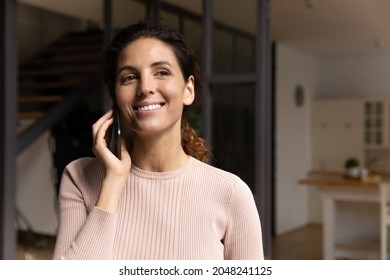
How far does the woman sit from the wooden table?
304 cm

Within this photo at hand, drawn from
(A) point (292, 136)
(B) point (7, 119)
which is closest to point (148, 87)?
(B) point (7, 119)

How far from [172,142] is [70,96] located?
9.51 ft

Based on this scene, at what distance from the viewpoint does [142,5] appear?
2164 millimetres

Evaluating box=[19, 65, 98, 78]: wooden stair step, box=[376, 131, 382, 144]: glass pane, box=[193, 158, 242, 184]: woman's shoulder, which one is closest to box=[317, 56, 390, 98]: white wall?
box=[376, 131, 382, 144]: glass pane

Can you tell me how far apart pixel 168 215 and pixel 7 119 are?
1.93 metres

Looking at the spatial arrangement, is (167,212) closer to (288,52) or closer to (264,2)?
(264,2)

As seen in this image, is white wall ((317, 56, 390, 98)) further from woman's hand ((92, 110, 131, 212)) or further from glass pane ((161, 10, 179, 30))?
woman's hand ((92, 110, 131, 212))

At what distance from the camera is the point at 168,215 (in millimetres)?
602

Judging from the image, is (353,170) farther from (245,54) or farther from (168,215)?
(168,215)

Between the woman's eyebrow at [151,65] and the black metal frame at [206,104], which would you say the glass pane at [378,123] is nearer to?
the black metal frame at [206,104]

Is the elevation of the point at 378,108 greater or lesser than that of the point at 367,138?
greater

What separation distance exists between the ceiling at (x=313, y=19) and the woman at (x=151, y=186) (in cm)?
135

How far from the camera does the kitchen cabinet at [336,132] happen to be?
5598mm

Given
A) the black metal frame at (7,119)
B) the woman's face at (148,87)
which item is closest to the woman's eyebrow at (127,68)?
the woman's face at (148,87)
